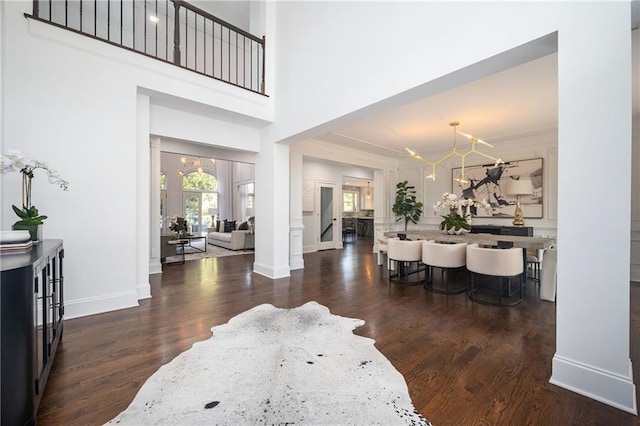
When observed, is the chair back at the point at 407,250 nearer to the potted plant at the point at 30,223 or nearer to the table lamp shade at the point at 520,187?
the table lamp shade at the point at 520,187

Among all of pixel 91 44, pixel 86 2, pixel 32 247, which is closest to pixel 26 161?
pixel 32 247

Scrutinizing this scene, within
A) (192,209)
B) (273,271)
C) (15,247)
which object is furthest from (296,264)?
(192,209)

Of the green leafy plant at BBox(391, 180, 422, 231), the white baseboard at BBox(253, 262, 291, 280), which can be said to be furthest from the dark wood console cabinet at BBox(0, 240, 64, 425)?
the green leafy plant at BBox(391, 180, 422, 231)

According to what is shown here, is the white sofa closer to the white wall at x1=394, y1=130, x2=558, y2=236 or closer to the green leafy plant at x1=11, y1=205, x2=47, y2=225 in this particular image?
the white wall at x1=394, y1=130, x2=558, y2=236

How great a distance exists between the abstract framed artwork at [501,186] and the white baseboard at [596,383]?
4.72 metres

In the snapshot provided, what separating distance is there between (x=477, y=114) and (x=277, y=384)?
481cm

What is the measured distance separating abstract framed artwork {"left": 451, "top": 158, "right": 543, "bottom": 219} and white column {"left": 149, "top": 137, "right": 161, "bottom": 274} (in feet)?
20.0

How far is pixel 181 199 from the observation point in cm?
1140

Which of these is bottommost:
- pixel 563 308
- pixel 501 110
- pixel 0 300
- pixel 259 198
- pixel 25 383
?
pixel 25 383

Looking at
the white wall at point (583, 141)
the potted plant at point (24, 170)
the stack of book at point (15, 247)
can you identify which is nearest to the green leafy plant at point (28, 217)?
the potted plant at point (24, 170)

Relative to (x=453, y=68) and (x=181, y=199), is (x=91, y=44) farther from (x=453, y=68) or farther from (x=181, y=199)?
(x=181, y=199)

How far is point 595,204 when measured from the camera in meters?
1.63

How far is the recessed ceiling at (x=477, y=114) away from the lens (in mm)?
3420

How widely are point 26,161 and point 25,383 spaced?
1.50 metres
